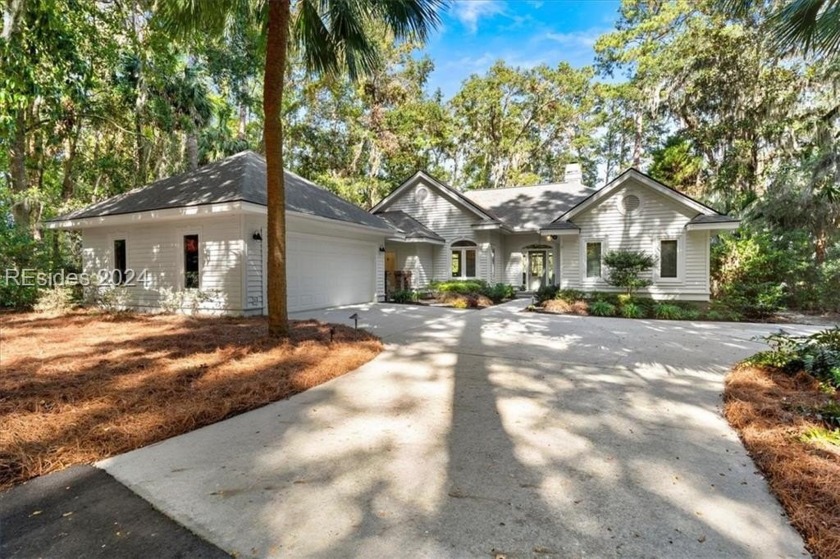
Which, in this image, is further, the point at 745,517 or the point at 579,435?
the point at 579,435

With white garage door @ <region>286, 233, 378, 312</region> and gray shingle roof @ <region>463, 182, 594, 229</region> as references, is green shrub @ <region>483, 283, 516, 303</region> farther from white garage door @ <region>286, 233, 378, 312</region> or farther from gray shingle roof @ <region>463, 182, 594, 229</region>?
white garage door @ <region>286, 233, 378, 312</region>

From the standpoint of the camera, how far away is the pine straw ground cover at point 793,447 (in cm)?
226

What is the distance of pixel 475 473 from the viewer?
9.29 ft

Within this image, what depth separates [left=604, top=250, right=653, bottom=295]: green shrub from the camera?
13.3m

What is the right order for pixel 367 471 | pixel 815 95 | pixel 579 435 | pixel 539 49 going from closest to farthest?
pixel 367 471
pixel 579 435
pixel 815 95
pixel 539 49

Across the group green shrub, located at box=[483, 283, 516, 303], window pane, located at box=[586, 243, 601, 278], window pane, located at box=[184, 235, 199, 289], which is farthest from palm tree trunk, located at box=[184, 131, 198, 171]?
window pane, located at box=[586, 243, 601, 278]

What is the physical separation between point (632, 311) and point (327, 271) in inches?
350

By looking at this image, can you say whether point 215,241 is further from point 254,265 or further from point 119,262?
point 119,262

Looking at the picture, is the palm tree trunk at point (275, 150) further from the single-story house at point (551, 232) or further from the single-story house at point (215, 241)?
the single-story house at point (551, 232)

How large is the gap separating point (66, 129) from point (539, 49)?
75.6ft

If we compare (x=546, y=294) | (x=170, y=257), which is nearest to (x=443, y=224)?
(x=546, y=294)

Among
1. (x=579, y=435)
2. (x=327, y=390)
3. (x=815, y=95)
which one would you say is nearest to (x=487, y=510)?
(x=579, y=435)

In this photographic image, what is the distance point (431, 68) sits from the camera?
1006 inches

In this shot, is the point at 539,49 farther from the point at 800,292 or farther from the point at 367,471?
the point at 367,471
